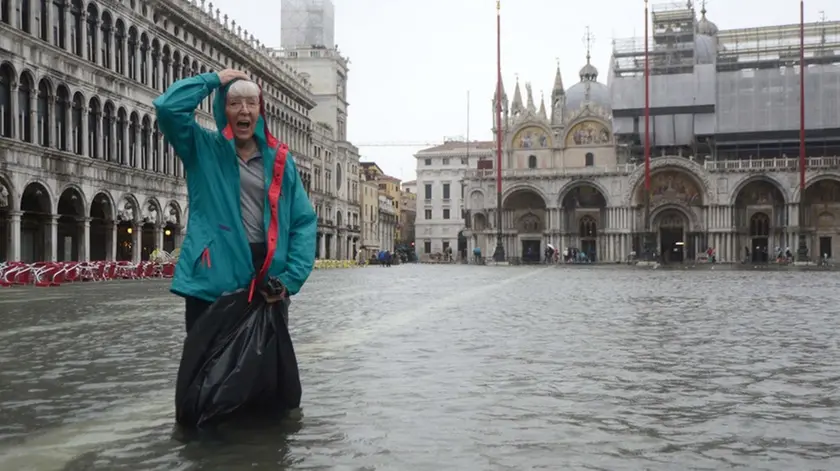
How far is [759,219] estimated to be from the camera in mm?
70250

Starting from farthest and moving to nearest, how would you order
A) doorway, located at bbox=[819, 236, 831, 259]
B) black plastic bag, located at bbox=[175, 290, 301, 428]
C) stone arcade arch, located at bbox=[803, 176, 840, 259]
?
doorway, located at bbox=[819, 236, 831, 259] < stone arcade arch, located at bbox=[803, 176, 840, 259] < black plastic bag, located at bbox=[175, 290, 301, 428]

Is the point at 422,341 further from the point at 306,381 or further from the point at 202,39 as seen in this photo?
the point at 202,39

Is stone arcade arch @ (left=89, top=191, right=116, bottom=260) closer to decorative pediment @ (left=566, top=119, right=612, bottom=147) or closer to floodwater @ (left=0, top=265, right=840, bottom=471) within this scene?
floodwater @ (left=0, top=265, right=840, bottom=471)

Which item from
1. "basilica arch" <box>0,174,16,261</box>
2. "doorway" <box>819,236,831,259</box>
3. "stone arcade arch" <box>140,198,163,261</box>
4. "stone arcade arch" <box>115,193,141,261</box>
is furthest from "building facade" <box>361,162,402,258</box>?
"basilica arch" <box>0,174,16,261</box>

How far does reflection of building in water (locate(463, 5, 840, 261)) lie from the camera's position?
6719cm

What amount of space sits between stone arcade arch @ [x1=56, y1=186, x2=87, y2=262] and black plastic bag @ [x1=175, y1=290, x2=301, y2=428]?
32.0 meters

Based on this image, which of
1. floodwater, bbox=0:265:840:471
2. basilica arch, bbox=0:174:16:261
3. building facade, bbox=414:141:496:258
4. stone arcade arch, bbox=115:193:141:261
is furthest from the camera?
building facade, bbox=414:141:496:258

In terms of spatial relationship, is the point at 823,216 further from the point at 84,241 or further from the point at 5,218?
the point at 5,218

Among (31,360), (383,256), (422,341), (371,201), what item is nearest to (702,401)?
(422,341)

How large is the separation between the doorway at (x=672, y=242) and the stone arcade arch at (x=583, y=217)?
5.31 metres

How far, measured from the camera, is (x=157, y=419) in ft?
18.0

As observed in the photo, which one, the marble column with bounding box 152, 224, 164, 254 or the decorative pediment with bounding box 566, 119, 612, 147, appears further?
the decorative pediment with bounding box 566, 119, 612, 147

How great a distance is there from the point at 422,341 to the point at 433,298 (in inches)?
356

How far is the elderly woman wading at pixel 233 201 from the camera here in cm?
515
